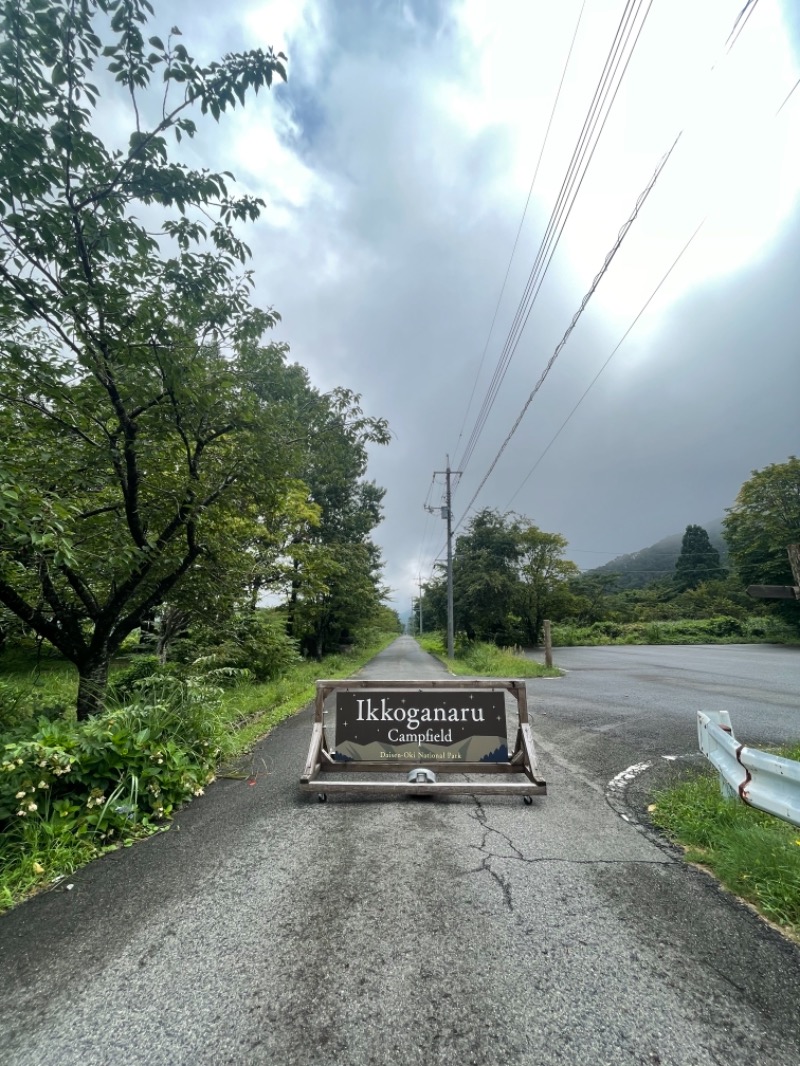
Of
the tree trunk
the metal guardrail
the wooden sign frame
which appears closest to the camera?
the metal guardrail

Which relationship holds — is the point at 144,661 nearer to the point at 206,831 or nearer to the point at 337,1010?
the point at 206,831

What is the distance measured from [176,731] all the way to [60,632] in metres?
1.92

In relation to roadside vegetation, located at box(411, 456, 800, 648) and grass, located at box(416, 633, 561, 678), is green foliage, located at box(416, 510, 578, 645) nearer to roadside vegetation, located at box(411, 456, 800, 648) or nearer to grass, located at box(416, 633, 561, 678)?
roadside vegetation, located at box(411, 456, 800, 648)

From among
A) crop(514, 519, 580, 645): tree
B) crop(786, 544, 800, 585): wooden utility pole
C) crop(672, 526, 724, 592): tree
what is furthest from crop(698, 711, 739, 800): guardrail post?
crop(672, 526, 724, 592): tree

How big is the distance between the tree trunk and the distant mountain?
45174 millimetres

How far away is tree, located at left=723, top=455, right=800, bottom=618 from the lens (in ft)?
101

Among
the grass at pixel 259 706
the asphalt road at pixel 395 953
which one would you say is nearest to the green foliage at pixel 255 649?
the grass at pixel 259 706

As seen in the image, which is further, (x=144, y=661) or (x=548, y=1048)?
(x=144, y=661)

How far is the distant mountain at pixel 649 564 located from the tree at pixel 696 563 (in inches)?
70.3

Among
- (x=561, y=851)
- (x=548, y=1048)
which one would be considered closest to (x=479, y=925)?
(x=548, y=1048)

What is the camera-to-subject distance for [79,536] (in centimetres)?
451

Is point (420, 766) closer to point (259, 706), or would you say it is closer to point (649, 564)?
point (259, 706)

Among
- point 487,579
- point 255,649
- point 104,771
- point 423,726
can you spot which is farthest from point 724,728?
point 487,579

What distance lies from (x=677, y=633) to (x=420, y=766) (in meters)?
38.1
